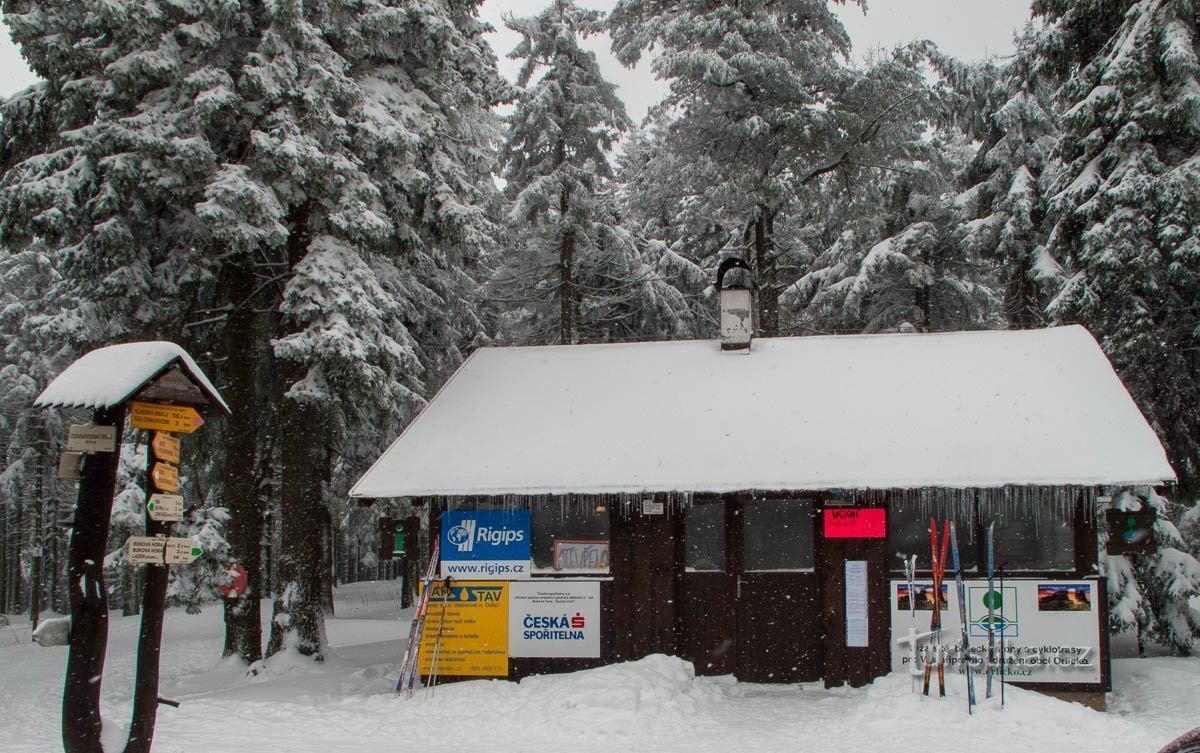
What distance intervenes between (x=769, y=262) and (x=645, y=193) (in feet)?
10.1

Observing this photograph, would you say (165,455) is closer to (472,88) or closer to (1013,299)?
(472,88)

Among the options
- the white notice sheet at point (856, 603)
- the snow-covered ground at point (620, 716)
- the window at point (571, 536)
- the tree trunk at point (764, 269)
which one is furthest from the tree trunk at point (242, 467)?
the tree trunk at point (764, 269)

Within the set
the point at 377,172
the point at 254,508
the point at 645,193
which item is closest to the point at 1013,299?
the point at 645,193

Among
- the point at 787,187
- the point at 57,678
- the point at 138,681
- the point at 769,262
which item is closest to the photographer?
the point at 138,681

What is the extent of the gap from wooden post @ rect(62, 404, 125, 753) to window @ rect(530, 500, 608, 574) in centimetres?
618

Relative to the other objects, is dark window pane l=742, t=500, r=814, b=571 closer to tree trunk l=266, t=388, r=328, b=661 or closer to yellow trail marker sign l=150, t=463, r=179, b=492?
tree trunk l=266, t=388, r=328, b=661

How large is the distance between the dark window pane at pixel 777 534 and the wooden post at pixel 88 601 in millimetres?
7751

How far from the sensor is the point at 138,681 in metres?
7.27

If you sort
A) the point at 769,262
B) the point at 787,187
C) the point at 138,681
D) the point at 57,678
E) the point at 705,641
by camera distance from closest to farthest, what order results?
the point at 138,681 < the point at 705,641 < the point at 57,678 < the point at 787,187 < the point at 769,262

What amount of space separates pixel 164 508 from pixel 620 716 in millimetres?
5166

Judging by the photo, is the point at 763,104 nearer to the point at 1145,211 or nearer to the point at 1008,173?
the point at 1008,173

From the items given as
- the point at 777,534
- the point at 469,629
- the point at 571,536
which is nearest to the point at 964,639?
the point at 777,534

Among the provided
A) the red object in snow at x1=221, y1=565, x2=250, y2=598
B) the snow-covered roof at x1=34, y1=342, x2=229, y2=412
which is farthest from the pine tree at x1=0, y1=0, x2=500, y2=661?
the snow-covered roof at x1=34, y1=342, x2=229, y2=412

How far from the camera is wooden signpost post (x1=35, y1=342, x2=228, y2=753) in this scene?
677cm
